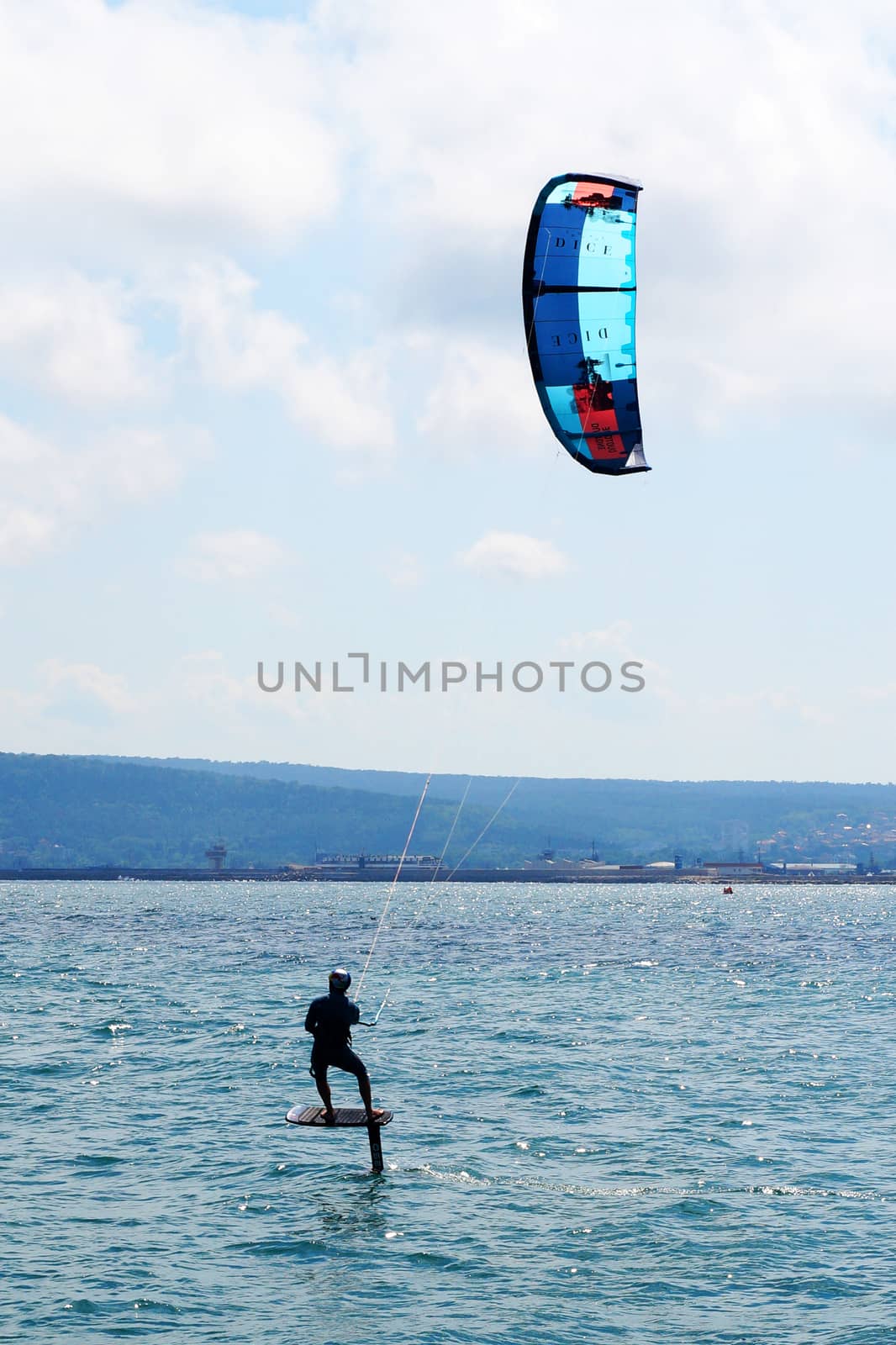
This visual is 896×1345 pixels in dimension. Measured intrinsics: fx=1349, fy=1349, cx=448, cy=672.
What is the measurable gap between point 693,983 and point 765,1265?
43.4 metres

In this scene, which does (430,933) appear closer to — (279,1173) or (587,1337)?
(279,1173)

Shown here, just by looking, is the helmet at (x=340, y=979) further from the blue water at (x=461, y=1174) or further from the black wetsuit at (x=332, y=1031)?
the blue water at (x=461, y=1174)

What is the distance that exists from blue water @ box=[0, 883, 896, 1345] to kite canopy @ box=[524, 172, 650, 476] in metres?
14.2

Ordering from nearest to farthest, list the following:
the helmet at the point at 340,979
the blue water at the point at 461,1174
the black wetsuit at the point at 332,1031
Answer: the blue water at the point at 461,1174 < the helmet at the point at 340,979 < the black wetsuit at the point at 332,1031

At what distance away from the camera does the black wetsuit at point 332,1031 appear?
23.5m

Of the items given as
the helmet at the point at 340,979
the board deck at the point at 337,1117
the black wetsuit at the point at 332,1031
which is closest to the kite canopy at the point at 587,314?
the helmet at the point at 340,979

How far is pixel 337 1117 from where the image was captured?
934 inches

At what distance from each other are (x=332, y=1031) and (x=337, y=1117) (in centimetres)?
156

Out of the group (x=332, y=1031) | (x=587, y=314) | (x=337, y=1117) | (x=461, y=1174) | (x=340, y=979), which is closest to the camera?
(x=340, y=979)

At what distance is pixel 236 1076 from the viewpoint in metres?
33.8

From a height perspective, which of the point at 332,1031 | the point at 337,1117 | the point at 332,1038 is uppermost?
the point at 332,1031

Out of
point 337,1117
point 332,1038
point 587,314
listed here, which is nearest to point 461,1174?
point 337,1117

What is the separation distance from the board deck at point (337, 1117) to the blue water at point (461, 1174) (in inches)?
43.0

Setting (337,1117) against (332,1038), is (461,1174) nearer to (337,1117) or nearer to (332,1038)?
(337,1117)
